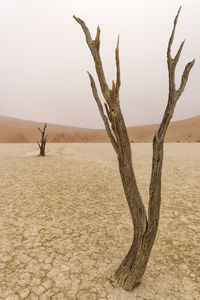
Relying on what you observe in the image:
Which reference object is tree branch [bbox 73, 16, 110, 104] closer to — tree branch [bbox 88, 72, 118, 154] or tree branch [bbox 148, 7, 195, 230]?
tree branch [bbox 88, 72, 118, 154]

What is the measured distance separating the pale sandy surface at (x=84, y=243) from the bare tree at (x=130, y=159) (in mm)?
427

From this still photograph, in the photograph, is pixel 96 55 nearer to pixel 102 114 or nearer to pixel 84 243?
pixel 102 114

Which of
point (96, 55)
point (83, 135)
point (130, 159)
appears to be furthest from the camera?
point (83, 135)

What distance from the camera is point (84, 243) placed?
4191 mm

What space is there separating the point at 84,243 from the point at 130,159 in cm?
254

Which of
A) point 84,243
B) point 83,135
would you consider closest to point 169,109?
point 84,243

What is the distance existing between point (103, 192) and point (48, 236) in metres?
3.27

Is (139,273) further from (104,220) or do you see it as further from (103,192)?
(103,192)

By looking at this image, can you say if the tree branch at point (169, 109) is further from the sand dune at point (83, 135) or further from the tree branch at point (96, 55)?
the sand dune at point (83, 135)

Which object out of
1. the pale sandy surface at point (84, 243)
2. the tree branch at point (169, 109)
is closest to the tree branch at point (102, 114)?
the tree branch at point (169, 109)

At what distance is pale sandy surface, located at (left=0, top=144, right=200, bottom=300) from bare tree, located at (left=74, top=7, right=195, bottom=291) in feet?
1.40

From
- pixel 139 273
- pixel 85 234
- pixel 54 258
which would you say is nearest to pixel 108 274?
pixel 139 273

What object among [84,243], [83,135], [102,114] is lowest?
[84,243]

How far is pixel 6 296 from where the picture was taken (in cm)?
284
